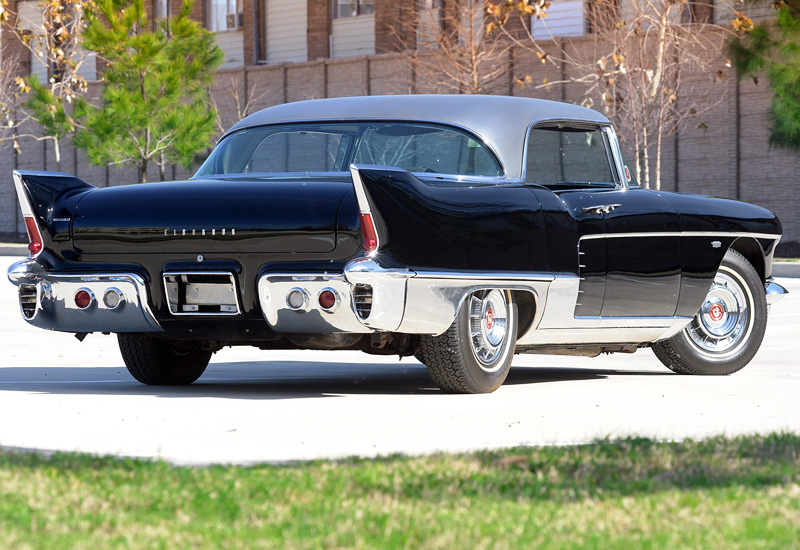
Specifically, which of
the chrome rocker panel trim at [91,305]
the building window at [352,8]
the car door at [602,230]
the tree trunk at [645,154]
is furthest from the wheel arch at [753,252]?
the building window at [352,8]

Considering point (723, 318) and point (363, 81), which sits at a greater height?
point (363, 81)

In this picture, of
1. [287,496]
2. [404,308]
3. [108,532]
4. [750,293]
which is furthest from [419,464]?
[750,293]

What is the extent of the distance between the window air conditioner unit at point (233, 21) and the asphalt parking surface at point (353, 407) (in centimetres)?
3194

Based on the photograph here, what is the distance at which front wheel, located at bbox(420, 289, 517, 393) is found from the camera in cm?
764

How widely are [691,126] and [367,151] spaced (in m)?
22.7

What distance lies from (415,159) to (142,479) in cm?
374

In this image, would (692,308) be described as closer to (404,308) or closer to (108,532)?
(404,308)

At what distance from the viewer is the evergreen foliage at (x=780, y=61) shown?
24859 millimetres

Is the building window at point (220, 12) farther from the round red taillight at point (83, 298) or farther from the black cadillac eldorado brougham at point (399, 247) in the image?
the round red taillight at point (83, 298)

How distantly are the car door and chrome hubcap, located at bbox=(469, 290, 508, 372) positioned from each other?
42cm

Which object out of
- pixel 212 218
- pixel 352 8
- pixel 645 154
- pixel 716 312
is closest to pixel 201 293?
pixel 212 218

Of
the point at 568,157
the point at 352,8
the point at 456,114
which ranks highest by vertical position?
the point at 352,8

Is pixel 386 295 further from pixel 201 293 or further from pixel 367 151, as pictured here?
pixel 367 151

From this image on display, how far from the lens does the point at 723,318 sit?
9.48 metres
